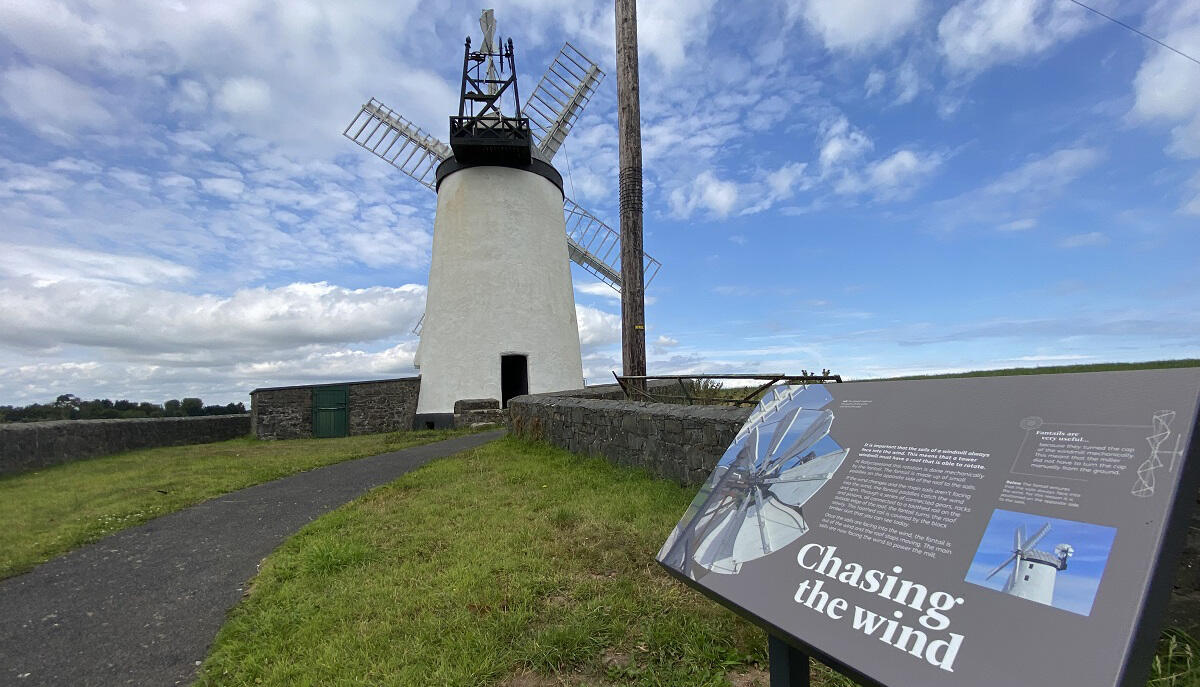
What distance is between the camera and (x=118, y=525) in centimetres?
567

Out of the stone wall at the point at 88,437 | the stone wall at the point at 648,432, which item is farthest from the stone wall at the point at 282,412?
the stone wall at the point at 648,432

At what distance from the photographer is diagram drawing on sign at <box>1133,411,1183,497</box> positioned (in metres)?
1.26

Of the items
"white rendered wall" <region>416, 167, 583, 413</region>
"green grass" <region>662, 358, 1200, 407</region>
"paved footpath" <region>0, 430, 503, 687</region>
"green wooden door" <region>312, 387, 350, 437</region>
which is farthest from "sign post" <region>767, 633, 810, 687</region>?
"green wooden door" <region>312, 387, 350, 437</region>

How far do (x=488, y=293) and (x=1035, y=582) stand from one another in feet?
43.2

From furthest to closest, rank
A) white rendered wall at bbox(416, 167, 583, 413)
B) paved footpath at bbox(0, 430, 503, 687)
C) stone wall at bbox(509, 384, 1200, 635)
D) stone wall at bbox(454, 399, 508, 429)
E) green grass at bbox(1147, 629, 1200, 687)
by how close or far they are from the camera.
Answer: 1. white rendered wall at bbox(416, 167, 583, 413)
2. stone wall at bbox(454, 399, 508, 429)
3. stone wall at bbox(509, 384, 1200, 635)
4. paved footpath at bbox(0, 430, 503, 687)
5. green grass at bbox(1147, 629, 1200, 687)

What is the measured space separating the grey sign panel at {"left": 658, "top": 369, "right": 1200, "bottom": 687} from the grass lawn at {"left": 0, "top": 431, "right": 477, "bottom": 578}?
20.0 ft

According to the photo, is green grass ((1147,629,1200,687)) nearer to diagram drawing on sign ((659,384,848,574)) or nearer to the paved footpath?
diagram drawing on sign ((659,384,848,574))

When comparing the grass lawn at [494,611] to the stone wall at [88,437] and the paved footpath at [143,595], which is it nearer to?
the paved footpath at [143,595]

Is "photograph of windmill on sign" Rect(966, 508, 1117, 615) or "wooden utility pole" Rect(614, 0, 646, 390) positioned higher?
"wooden utility pole" Rect(614, 0, 646, 390)

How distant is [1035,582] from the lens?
1240 millimetres

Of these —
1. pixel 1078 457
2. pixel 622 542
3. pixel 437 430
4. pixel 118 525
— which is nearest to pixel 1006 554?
pixel 1078 457

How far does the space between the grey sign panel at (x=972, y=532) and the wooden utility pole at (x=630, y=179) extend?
16.8 ft

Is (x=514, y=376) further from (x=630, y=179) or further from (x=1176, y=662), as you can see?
(x=1176, y=662)

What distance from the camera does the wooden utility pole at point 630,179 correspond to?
708 centimetres
